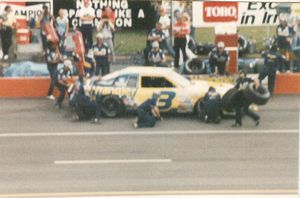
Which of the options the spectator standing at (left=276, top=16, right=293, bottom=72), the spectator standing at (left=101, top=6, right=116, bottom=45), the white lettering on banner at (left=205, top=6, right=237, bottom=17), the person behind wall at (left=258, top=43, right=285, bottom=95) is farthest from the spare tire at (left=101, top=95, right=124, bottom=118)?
Result: the spectator standing at (left=276, top=16, right=293, bottom=72)

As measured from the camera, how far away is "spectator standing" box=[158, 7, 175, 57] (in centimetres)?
1169

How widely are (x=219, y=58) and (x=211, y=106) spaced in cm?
100

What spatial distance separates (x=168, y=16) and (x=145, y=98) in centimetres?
170

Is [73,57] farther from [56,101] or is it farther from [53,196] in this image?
[53,196]

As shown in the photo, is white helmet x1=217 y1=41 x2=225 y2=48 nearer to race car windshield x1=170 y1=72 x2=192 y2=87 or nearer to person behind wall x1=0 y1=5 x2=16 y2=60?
race car windshield x1=170 y1=72 x2=192 y2=87

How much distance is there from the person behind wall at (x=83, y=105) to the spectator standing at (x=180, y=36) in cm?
185

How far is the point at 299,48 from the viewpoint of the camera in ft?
40.2

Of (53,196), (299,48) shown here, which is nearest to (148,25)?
(299,48)

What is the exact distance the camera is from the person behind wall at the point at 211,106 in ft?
38.2

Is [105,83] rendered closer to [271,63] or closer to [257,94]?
[257,94]

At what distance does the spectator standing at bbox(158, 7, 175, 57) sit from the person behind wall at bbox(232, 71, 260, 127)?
152 cm

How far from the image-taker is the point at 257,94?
12.0m

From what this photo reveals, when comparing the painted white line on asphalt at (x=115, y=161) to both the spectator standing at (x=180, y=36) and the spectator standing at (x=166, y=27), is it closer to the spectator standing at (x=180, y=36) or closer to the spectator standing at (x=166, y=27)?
the spectator standing at (x=180, y=36)

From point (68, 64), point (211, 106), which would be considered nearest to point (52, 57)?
point (68, 64)
